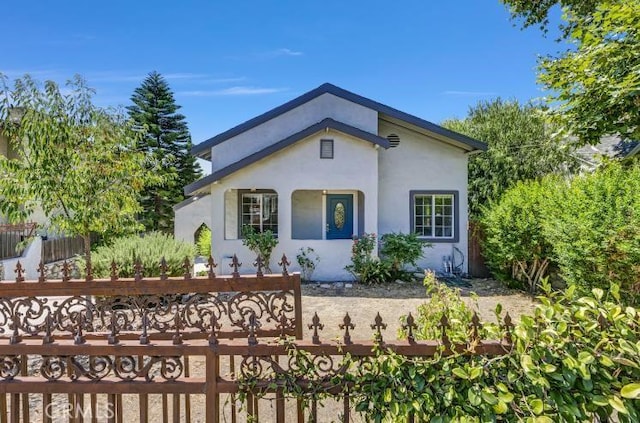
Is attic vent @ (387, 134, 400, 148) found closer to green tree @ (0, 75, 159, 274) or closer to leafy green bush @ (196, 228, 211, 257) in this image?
green tree @ (0, 75, 159, 274)

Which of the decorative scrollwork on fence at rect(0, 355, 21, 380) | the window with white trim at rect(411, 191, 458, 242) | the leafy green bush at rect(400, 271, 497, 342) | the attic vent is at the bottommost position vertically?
the decorative scrollwork on fence at rect(0, 355, 21, 380)

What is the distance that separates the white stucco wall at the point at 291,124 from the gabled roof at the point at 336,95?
0.46ft

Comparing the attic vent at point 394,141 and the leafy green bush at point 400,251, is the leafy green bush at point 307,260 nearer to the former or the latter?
the leafy green bush at point 400,251

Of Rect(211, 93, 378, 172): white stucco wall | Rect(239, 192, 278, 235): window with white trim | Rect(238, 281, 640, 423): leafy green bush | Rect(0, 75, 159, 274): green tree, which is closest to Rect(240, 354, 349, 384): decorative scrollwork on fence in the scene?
Rect(238, 281, 640, 423): leafy green bush

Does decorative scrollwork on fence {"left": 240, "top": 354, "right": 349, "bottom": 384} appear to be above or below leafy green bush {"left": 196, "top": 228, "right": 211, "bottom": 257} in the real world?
above

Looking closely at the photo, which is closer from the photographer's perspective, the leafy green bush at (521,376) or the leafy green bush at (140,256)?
the leafy green bush at (521,376)

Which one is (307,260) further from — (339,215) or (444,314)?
(444,314)

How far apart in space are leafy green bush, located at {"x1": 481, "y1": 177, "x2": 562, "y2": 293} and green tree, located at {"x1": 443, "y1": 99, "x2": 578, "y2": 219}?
7012mm

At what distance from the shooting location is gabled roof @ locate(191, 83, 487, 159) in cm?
1148

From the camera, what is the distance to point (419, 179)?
1208 centimetres

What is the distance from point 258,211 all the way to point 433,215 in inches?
261

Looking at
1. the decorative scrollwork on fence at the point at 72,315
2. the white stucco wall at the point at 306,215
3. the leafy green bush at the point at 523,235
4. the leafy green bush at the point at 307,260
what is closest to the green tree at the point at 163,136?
the white stucco wall at the point at 306,215

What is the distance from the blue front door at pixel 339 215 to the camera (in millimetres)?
12172

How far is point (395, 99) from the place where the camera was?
59.9 feet
